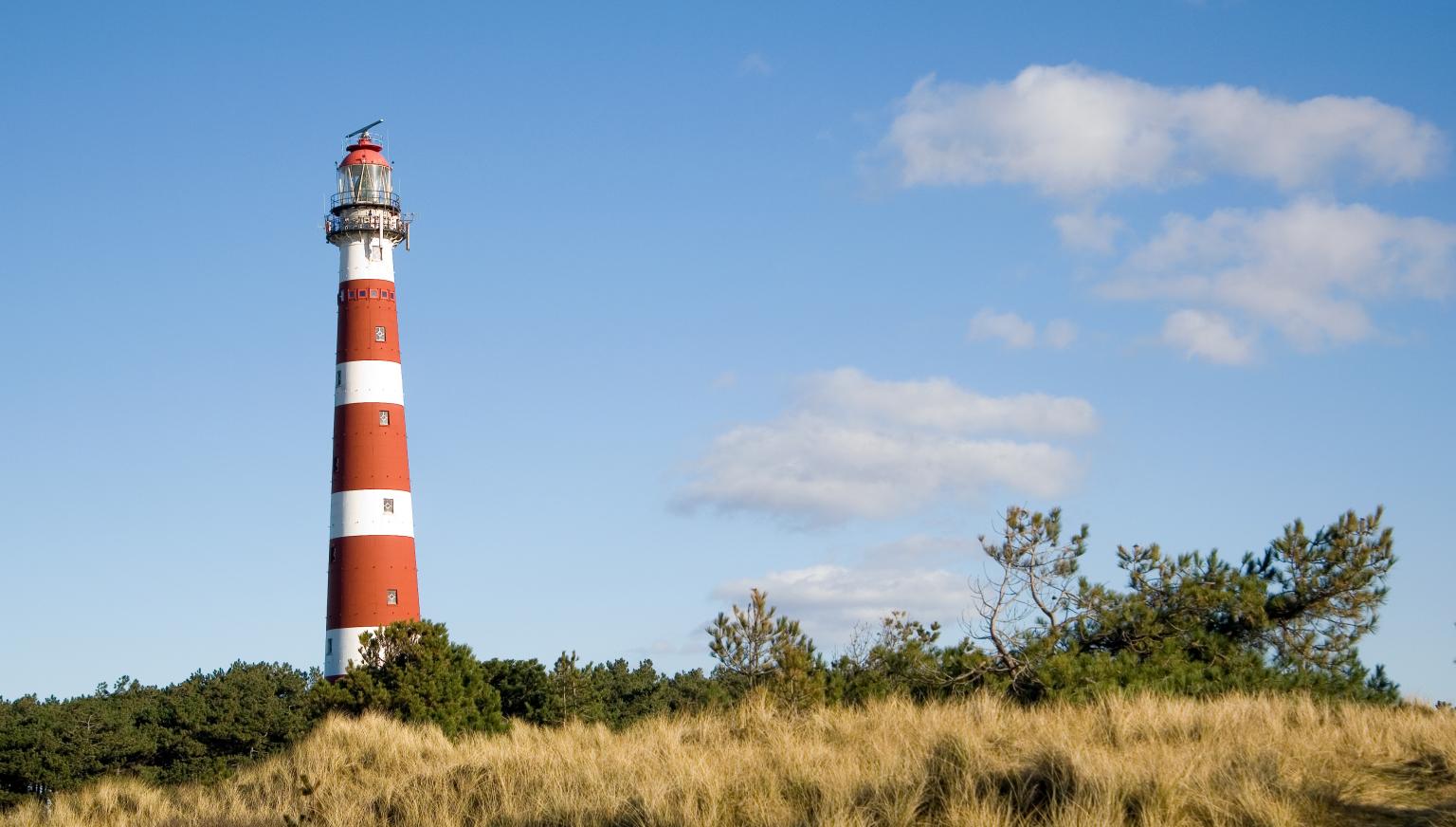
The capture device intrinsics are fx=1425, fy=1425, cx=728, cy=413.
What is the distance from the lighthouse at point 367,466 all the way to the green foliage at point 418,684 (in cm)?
213

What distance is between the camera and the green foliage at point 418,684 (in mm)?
37750

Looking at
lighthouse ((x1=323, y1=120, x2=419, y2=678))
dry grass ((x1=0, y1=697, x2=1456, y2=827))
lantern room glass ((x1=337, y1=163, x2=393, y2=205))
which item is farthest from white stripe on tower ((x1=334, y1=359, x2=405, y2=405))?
dry grass ((x1=0, y1=697, x2=1456, y2=827))

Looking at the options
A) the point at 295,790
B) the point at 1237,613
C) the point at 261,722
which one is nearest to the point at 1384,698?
the point at 1237,613

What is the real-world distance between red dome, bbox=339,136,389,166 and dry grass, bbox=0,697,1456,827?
31827 millimetres

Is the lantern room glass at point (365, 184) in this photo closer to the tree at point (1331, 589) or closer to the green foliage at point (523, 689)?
the green foliage at point (523, 689)

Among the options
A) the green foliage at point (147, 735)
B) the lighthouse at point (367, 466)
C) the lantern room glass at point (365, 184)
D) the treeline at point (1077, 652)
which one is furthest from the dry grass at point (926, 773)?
the green foliage at point (147, 735)

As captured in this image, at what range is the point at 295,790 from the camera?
66.5ft

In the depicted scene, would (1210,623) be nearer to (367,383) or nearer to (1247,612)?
(1247,612)

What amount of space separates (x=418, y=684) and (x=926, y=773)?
2768cm

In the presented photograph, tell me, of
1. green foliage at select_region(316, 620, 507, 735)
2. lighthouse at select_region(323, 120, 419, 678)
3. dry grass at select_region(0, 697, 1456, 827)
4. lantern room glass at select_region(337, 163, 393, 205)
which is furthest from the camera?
lantern room glass at select_region(337, 163, 393, 205)

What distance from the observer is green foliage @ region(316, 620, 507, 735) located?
37750 millimetres

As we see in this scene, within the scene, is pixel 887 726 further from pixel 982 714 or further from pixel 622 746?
pixel 622 746

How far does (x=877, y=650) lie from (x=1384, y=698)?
8.82 meters

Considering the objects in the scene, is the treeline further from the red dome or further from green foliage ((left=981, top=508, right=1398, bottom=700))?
the red dome
